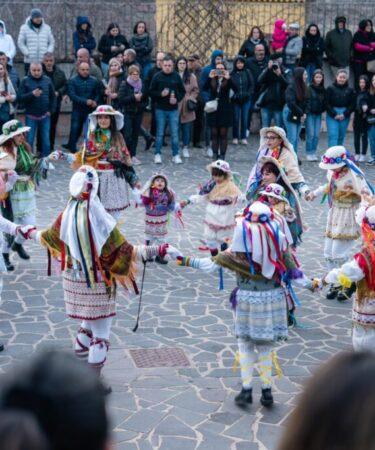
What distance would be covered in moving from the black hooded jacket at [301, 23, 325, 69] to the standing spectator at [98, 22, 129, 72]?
13.6ft

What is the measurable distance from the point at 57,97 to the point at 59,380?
1645 centimetres

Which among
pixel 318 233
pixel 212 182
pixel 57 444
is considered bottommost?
pixel 318 233

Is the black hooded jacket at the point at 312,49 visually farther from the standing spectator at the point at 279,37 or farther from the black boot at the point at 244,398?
the black boot at the point at 244,398

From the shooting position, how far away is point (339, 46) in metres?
21.2

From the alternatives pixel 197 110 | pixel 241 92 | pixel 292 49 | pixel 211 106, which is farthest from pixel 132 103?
pixel 292 49

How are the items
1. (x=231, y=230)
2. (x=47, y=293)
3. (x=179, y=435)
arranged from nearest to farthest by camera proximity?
1. (x=179, y=435)
2. (x=47, y=293)
3. (x=231, y=230)

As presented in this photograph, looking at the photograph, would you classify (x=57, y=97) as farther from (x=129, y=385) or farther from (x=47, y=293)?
(x=129, y=385)

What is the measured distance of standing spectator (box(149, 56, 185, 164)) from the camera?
57.8 ft

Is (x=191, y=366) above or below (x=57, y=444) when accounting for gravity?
below

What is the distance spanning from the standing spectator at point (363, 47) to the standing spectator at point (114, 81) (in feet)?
19.8

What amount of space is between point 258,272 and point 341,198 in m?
3.02

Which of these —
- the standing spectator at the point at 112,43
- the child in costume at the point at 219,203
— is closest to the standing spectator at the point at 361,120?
the standing spectator at the point at 112,43

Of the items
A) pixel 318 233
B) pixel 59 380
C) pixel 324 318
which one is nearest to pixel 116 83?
pixel 318 233

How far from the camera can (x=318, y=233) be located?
1301 cm
